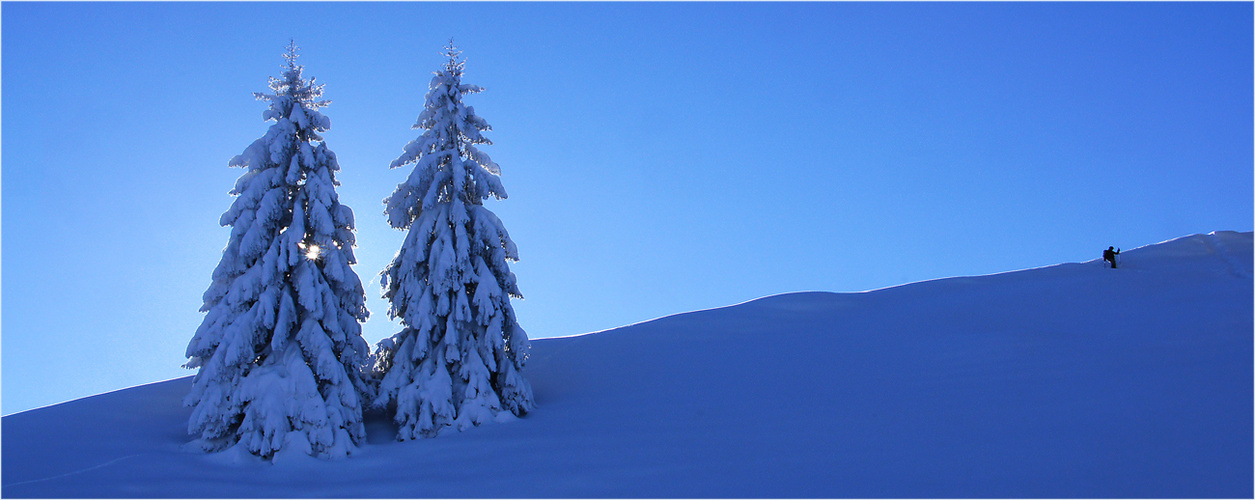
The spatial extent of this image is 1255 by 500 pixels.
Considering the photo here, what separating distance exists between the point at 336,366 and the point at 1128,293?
2643 centimetres

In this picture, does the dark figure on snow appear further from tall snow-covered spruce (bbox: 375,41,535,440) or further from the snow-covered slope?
tall snow-covered spruce (bbox: 375,41,535,440)

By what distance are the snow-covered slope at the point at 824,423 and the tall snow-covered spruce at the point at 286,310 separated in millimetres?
852

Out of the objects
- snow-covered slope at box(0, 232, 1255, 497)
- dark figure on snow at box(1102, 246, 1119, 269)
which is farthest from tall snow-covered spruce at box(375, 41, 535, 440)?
dark figure on snow at box(1102, 246, 1119, 269)

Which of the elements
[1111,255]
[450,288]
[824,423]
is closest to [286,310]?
[450,288]

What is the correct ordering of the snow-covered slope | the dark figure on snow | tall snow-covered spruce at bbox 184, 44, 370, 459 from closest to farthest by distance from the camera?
the snow-covered slope, tall snow-covered spruce at bbox 184, 44, 370, 459, the dark figure on snow

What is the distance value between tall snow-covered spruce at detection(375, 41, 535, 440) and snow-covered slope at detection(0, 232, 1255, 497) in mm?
995

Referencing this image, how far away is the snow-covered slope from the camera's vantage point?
12.3 metres

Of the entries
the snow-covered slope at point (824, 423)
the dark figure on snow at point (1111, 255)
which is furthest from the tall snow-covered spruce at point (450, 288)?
the dark figure on snow at point (1111, 255)

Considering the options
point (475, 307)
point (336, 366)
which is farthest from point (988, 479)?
point (336, 366)

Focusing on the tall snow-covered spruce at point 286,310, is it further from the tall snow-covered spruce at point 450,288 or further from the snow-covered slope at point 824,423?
the tall snow-covered spruce at point 450,288

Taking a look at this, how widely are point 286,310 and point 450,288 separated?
3673mm

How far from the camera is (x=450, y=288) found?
59.0ft

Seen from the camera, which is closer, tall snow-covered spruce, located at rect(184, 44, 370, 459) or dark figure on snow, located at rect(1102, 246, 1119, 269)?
tall snow-covered spruce, located at rect(184, 44, 370, 459)

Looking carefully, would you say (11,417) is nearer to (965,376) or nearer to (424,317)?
(424,317)
